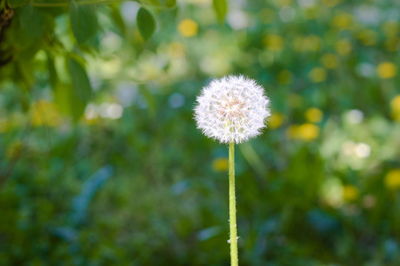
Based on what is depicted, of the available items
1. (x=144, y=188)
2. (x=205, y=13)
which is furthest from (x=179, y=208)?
(x=205, y=13)

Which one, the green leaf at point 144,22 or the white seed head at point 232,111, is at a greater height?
the green leaf at point 144,22

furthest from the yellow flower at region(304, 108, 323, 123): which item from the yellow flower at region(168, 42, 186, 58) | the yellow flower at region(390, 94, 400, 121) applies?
the yellow flower at region(168, 42, 186, 58)

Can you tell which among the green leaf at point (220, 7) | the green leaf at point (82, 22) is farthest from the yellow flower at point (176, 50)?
the green leaf at point (82, 22)

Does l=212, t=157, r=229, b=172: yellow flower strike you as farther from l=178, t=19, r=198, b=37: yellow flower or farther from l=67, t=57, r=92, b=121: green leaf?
l=178, t=19, r=198, b=37: yellow flower

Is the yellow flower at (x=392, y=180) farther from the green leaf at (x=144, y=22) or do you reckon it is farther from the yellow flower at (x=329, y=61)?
the green leaf at (x=144, y=22)

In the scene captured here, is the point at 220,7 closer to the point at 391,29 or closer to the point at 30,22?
the point at 30,22

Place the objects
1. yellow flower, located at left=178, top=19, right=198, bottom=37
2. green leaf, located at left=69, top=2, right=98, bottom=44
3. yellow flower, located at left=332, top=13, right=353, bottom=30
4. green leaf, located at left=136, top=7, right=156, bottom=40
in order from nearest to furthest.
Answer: green leaf, located at left=69, top=2, right=98, bottom=44 < green leaf, located at left=136, top=7, right=156, bottom=40 < yellow flower, located at left=178, top=19, right=198, bottom=37 < yellow flower, located at left=332, top=13, right=353, bottom=30
